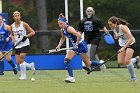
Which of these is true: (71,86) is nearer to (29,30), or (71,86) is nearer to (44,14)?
(29,30)

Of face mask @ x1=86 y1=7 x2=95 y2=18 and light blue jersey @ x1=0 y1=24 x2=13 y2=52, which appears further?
face mask @ x1=86 y1=7 x2=95 y2=18

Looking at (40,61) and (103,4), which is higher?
(103,4)

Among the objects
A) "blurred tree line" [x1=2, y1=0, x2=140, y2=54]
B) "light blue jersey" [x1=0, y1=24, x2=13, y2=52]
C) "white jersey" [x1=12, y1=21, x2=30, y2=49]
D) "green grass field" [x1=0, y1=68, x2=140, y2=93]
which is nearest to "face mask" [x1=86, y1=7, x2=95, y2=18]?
"light blue jersey" [x1=0, y1=24, x2=13, y2=52]

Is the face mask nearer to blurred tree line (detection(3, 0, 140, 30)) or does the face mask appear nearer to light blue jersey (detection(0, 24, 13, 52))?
light blue jersey (detection(0, 24, 13, 52))

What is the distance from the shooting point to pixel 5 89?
1415cm

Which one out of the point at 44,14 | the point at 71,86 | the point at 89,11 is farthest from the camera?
the point at 44,14

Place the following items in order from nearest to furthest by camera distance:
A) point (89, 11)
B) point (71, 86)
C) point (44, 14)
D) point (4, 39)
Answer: point (71, 86) < point (4, 39) < point (89, 11) < point (44, 14)

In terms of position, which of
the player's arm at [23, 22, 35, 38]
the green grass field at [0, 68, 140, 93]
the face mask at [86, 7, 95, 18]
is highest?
the face mask at [86, 7, 95, 18]

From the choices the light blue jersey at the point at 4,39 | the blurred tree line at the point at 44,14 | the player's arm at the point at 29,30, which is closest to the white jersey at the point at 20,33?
the player's arm at the point at 29,30

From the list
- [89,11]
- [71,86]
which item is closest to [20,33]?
[89,11]

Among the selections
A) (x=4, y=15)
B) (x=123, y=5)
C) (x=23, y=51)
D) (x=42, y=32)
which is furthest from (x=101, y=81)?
(x=123, y=5)

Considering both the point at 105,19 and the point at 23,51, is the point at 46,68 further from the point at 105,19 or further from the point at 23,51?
the point at 23,51

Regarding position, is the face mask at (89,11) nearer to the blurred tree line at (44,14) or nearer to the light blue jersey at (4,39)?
the light blue jersey at (4,39)

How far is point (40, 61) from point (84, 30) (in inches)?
185
